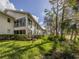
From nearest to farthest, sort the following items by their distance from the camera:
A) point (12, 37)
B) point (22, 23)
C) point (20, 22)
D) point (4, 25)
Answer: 1. point (12, 37)
2. point (4, 25)
3. point (22, 23)
4. point (20, 22)

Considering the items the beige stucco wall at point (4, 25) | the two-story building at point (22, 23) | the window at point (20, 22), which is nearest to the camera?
the beige stucco wall at point (4, 25)

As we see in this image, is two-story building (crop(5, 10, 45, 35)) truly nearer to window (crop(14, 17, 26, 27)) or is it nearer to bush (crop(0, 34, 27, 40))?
window (crop(14, 17, 26, 27))

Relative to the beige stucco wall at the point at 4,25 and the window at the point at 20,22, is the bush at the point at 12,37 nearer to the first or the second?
the beige stucco wall at the point at 4,25

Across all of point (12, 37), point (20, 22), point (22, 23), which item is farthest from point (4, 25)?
point (20, 22)

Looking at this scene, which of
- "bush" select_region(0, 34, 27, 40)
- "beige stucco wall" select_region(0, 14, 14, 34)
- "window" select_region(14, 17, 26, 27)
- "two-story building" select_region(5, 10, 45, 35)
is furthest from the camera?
"window" select_region(14, 17, 26, 27)

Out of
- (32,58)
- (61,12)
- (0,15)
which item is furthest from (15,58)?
(61,12)

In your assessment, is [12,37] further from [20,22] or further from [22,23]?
[20,22]

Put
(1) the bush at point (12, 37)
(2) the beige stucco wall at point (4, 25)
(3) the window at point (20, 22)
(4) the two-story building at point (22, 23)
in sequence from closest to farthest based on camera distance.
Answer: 1. (1) the bush at point (12, 37)
2. (2) the beige stucco wall at point (4, 25)
3. (4) the two-story building at point (22, 23)
4. (3) the window at point (20, 22)

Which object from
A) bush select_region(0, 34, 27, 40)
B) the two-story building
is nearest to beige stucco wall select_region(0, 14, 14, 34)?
bush select_region(0, 34, 27, 40)

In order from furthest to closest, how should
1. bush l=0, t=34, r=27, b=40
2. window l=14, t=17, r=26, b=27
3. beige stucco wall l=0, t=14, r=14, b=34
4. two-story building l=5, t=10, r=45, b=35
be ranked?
window l=14, t=17, r=26, b=27, two-story building l=5, t=10, r=45, b=35, beige stucco wall l=0, t=14, r=14, b=34, bush l=0, t=34, r=27, b=40

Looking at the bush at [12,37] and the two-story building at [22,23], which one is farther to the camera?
the two-story building at [22,23]

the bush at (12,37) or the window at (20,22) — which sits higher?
the window at (20,22)

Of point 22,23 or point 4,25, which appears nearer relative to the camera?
point 4,25

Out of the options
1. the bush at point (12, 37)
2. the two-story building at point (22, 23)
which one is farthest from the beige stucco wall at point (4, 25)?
the two-story building at point (22, 23)
